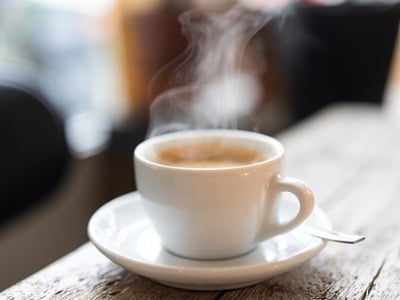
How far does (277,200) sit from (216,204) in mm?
67

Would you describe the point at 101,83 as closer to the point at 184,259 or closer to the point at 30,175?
the point at 30,175

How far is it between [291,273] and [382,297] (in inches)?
3.5

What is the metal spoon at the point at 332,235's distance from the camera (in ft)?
1.59

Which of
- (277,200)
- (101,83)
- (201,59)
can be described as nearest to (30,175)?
(201,59)

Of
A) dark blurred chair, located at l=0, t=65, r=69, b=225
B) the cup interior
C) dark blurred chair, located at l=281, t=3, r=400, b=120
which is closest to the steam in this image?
the cup interior

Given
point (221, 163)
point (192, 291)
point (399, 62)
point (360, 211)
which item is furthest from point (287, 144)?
point (399, 62)

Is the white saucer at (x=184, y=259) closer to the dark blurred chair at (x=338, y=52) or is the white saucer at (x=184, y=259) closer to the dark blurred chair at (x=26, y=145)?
the dark blurred chair at (x=26, y=145)

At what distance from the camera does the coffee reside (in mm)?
569

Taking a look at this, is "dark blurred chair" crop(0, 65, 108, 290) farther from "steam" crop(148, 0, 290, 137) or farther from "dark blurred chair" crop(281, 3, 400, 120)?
"dark blurred chair" crop(281, 3, 400, 120)

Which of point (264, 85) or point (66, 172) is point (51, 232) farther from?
point (264, 85)

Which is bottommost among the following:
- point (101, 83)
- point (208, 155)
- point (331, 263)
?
point (101, 83)

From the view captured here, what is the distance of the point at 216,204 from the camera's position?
18.8 inches

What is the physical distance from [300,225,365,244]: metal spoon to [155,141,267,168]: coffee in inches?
3.5

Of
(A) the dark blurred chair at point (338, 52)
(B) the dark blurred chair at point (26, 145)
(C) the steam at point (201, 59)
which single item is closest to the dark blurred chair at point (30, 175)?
(B) the dark blurred chair at point (26, 145)
